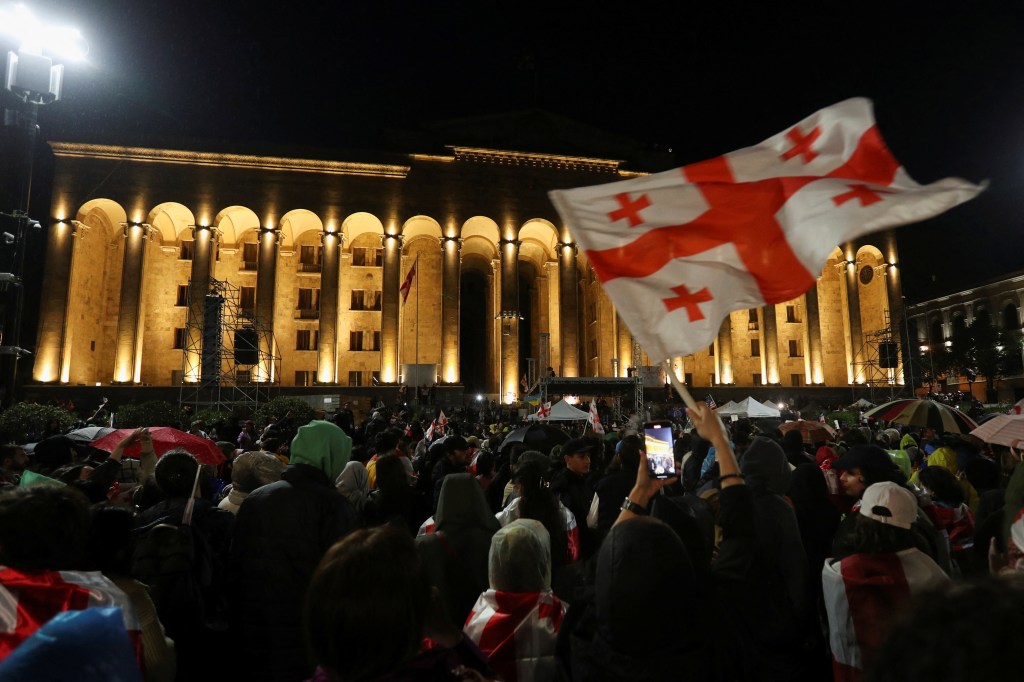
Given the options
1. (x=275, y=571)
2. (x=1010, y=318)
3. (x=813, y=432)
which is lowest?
(x=275, y=571)

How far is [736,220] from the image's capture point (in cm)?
352

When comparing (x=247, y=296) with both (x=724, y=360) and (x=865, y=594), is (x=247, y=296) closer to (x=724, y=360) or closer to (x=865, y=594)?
(x=724, y=360)

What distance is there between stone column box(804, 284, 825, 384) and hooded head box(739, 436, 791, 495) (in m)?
40.3

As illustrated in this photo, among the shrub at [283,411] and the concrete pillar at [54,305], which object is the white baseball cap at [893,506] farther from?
the concrete pillar at [54,305]

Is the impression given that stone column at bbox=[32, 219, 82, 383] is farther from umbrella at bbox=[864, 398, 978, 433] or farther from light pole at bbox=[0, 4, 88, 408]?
umbrella at bbox=[864, 398, 978, 433]

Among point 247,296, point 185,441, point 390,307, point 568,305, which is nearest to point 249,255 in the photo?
point 247,296

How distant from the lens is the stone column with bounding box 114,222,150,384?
32.5 m

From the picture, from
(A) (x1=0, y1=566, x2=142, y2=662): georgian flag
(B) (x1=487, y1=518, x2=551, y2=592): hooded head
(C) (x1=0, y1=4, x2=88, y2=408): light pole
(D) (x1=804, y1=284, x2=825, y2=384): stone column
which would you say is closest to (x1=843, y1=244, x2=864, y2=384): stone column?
(D) (x1=804, y1=284, x2=825, y2=384): stone column

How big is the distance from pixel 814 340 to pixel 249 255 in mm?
37001

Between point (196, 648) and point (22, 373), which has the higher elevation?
point (22, 373)

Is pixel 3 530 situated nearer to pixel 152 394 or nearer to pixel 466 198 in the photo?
pixel 152 394

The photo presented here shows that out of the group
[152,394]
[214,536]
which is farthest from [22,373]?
[214,536]

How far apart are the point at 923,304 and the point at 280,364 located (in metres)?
59.9

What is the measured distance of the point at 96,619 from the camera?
3.61 feet
